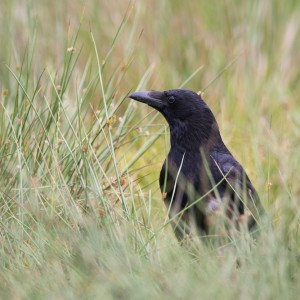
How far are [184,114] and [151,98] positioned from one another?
189mm

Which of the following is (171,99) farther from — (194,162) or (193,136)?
(194,162)

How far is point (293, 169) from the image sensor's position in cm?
404

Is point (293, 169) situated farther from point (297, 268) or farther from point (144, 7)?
point (144, 7)

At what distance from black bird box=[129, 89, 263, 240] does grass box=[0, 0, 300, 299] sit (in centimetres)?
10

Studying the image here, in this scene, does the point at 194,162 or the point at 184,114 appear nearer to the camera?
the point at 194,162

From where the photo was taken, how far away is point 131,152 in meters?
5.40

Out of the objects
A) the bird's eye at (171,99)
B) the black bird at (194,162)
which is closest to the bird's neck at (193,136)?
the black bird at (194,162)

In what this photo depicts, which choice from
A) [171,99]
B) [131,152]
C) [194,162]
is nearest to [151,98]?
[171,99]

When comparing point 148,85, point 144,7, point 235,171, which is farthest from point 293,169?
point 144,7

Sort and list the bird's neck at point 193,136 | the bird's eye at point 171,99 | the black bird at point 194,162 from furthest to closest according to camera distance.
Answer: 1. the bird's eye at point 171,99
2. the bird's neck at point 193,136
3. the black bird at point 194,162

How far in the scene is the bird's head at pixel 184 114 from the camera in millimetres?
4695

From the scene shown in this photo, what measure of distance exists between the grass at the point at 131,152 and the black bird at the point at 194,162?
105mm

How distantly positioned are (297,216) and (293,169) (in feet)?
2.35

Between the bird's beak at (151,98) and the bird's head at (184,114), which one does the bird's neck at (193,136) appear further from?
the bird's beak at (151,98)
